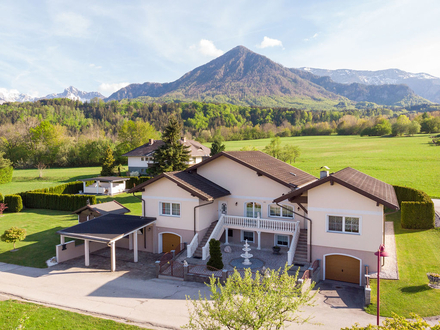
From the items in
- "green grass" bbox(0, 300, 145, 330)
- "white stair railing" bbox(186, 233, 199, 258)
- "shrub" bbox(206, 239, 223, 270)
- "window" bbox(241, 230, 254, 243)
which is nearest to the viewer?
"green grass" bbox(0, 300, 145, 330)

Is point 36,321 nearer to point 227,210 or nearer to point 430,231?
point 227,210

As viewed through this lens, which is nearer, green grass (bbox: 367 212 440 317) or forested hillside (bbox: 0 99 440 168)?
green grass (bbox: 367 212 440 317)

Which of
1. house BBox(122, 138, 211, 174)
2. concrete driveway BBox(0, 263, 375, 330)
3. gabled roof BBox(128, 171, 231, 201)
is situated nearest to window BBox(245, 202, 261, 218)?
gabled roof BBox(128, 171, 231, 201)

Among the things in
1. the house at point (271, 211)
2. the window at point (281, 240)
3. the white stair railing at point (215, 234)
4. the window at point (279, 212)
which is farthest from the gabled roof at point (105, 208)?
the window at point (281, 240)

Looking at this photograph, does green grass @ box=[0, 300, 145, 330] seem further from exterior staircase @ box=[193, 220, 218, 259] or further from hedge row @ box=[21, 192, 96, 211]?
hedge row @ box=[21, 192, 96, 211]

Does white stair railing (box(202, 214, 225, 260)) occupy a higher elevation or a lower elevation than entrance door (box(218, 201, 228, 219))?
lower
